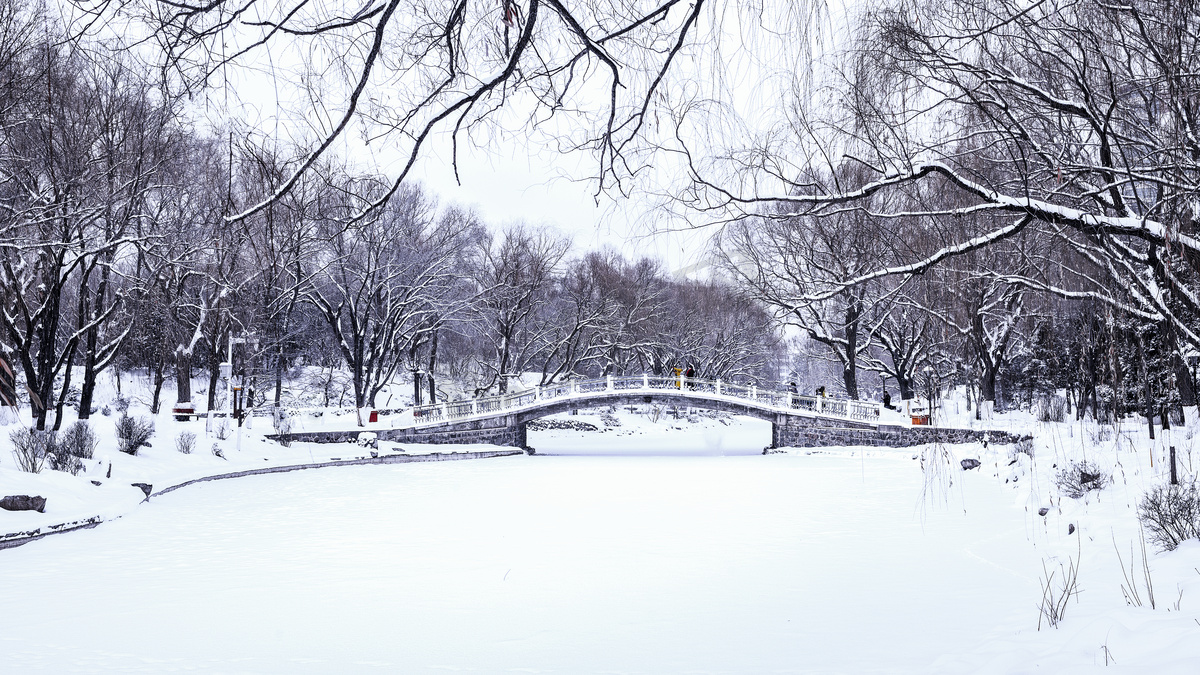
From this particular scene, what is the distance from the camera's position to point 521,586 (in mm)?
8516

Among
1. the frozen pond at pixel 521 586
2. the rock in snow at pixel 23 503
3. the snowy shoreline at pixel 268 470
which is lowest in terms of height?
the frozen pond at pixel 521 586

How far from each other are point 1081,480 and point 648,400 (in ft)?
73.4

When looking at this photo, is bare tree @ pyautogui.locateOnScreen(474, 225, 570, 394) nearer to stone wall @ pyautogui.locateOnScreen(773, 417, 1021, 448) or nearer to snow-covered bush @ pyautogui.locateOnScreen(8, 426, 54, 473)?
stone wall @ pyautogui.locateOnScreen(773, 417, 1021, 448)

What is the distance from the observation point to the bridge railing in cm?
3092

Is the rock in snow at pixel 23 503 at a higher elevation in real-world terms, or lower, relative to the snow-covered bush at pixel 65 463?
lower

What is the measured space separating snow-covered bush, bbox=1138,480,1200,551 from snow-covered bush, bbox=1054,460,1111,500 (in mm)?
2775

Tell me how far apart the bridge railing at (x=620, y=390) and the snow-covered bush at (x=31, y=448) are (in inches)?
663

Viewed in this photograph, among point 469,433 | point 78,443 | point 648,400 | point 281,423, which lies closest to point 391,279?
point 469,433

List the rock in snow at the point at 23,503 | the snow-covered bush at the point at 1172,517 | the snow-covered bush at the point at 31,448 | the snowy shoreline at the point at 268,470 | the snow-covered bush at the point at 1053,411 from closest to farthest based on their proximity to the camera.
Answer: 1. the snow-covered bush at the point at 1172,517
2. the snowy shoreline at the point at 268,470
3. the rock in snow at the point at 23,503
4. the snow-covered bush at the point at 31,448
5. the snow-covered bush at the point at 1053,411

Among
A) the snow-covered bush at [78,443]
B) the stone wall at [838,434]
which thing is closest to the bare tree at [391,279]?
the stone wall at [838,434]

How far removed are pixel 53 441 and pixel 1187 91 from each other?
15.8 metres

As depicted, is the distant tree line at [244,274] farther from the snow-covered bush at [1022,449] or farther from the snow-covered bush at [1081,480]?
the snow-covered bush at [1081,480]

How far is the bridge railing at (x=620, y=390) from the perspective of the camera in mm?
30922

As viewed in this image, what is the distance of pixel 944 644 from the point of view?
5.89 m
